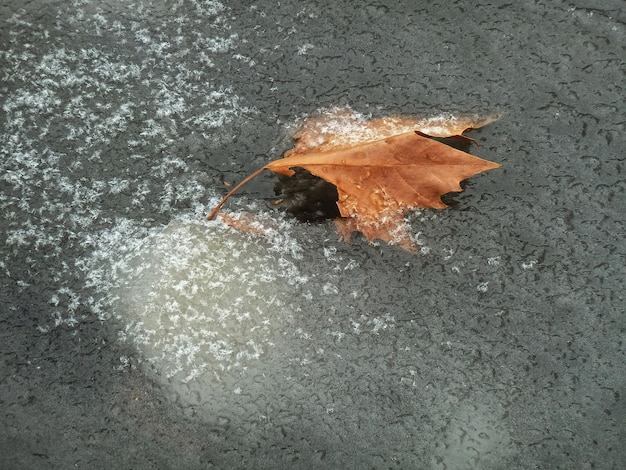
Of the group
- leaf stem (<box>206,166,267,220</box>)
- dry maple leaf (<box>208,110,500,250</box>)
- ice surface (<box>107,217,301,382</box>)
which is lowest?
ice surface (<box>107,217,301,382</box>)

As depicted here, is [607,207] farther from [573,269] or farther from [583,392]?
[583,392]

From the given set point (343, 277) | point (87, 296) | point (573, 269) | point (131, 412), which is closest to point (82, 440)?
point (131, 412)

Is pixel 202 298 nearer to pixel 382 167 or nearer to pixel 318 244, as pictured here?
pixel 318 244

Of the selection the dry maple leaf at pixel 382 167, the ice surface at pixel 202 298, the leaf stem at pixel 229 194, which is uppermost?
the dry maple leaf at pixel 382 167

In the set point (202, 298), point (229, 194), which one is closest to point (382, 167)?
point (229, 194)

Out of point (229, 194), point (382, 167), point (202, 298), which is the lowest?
point (202, 298)

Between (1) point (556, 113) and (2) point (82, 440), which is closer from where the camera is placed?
(2) point (82, 440)
